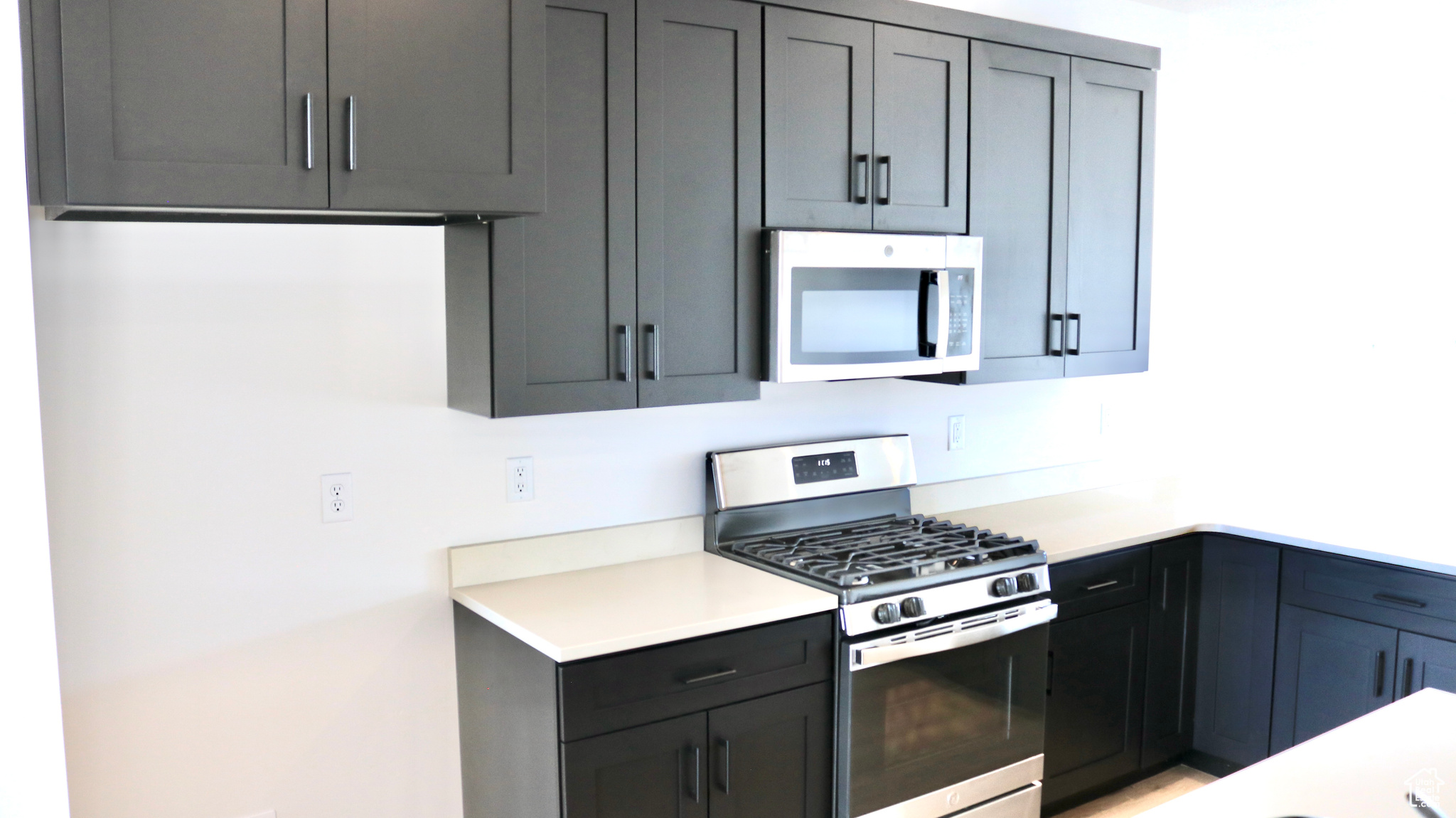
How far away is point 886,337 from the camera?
2768mm

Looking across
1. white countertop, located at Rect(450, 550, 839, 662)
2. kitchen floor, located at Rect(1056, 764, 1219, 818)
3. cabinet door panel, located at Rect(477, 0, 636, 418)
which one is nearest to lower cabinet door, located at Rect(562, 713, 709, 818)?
white countertop, located at Rect(450, 550, 839, 662)

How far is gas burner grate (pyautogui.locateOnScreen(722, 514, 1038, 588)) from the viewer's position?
2.52 meters

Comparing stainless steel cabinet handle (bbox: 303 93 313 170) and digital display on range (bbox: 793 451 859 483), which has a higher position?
stainless steel cabinet handle (bbox: 303 93 313 170)

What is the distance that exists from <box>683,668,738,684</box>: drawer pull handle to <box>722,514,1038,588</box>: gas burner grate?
0.33m

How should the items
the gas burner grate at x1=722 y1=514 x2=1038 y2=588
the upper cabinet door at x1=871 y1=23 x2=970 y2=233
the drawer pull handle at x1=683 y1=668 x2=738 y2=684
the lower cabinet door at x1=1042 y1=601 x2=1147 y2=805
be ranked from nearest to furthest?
the drawer pull handle at x1=683 y1=668 x2=738 y2=684
the gas burner grate at x1=722 y1=514 x2=1038 y2=588
the upper cabinet door at x1=871 y1=23 x2=970 y2=233
the lower cabinet door at x1=1042 y1=601 x2=1147 y2=805

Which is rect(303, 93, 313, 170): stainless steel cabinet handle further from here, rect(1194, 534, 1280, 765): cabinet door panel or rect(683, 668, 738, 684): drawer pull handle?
rect(1194, 534, 1280, 765): cabinet door panel

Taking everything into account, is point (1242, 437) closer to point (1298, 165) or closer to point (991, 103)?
point (1298, 165)

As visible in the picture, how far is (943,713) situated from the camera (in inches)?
101

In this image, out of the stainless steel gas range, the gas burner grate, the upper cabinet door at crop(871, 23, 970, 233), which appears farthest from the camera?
the upper cabinet door at crop(871, 23, 970, 233)

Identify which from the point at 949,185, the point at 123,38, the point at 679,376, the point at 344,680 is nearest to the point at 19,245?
the point at 123,38

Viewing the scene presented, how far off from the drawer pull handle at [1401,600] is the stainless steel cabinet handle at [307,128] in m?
2.99

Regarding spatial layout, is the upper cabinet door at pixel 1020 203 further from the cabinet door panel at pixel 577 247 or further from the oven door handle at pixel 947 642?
the cabinet door panel at pixel 577 247

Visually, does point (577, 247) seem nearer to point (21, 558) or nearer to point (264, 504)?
point (264, 504)

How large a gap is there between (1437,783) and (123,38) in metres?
2.18
